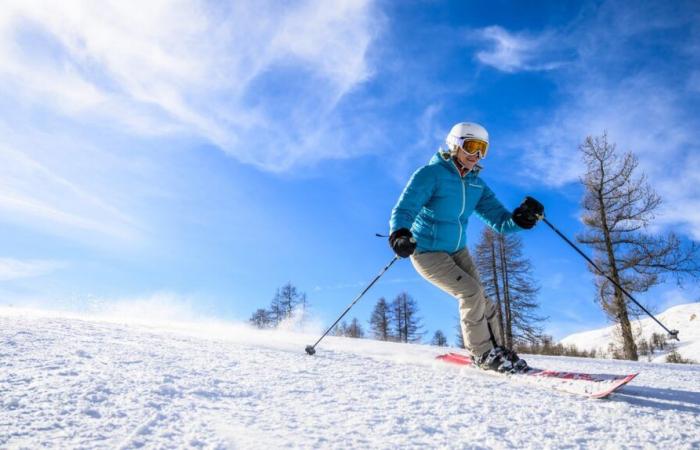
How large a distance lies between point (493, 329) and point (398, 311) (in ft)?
120

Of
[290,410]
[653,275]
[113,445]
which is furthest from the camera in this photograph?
[653,275]

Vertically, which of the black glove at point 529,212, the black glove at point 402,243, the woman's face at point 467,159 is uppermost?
the woman's face at point 467,159

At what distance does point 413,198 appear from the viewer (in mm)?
4340

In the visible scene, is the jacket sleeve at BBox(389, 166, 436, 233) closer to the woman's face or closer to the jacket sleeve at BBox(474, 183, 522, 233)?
the woman's face

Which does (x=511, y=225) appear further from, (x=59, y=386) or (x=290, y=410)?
(x=59, y=386)

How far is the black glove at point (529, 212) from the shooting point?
470cm

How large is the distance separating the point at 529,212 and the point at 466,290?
1.26m

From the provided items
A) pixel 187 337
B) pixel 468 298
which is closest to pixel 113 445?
pixel 187 337

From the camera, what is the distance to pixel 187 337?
14.5 feet

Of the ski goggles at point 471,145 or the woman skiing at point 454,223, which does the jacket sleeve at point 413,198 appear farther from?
the ski goggles at point 471,145

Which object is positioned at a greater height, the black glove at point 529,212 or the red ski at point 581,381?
the black glove at point 529,212

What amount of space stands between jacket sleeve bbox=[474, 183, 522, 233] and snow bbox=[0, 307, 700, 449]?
2.11m

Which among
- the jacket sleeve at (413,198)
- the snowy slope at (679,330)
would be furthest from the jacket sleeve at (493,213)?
the snowy slope at (679,330)

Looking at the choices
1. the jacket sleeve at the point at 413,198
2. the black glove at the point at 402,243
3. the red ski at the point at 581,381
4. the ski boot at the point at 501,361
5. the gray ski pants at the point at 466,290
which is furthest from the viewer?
the jacket sleeve at the point at 413,198
